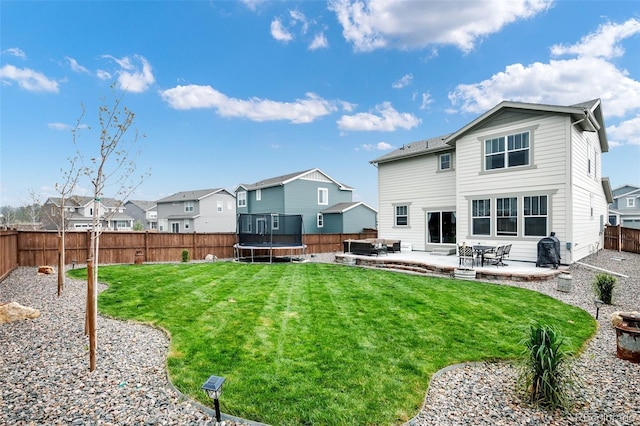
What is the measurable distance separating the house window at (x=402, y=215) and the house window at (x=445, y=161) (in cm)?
278

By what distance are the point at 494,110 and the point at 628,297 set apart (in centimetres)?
756

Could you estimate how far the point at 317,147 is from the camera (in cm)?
2803

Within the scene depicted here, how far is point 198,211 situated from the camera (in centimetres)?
3256

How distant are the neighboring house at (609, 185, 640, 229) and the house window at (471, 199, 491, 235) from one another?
30.7 metres

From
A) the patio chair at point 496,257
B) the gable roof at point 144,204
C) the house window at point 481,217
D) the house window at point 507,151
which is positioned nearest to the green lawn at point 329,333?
the patio chair at point 496,257

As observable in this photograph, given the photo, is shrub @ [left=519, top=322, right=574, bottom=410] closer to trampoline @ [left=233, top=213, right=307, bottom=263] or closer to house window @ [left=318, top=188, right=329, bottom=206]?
trampoline @ [left=233, top=213, right=307, bottom=263]

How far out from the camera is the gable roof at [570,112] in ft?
33.1

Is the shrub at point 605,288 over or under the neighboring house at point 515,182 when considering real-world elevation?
→ under

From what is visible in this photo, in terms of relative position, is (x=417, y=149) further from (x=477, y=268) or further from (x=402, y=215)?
(x=477, y=268)

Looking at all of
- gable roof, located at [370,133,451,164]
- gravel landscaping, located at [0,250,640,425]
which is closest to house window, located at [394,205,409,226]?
gable roof, located at [370,133,451,164]

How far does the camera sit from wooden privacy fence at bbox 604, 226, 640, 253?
1545 centimetres

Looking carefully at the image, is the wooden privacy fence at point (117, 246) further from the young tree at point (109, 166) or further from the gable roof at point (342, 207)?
the young tree at point (109, 166)

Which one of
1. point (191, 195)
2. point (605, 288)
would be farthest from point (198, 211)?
point (605, 288)

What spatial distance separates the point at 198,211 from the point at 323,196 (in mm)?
14338
